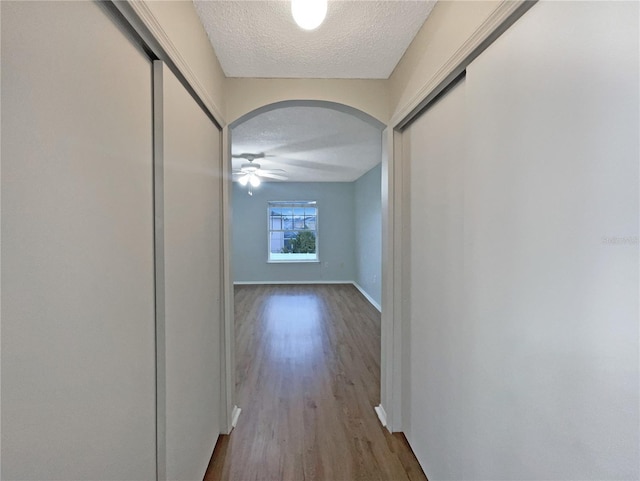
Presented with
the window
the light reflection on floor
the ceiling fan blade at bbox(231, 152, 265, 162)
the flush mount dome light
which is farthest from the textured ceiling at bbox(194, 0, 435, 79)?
the window

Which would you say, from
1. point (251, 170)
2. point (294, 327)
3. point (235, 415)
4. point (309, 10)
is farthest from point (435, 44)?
point (251, 170)

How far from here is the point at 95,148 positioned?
774 mm

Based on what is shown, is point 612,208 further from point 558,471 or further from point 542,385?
point 558,471

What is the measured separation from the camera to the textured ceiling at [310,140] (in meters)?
3.02

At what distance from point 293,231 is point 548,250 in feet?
22.7

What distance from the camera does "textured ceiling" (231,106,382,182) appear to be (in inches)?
119

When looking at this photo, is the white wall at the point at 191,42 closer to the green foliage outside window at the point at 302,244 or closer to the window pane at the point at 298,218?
the window pane at the point at 298,218

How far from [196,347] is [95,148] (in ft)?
3.45

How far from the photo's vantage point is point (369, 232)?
238 inches

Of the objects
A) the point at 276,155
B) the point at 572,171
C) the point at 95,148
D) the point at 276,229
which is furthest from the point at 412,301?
the point at 276,229

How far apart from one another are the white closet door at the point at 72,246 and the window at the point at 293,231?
6.45 m

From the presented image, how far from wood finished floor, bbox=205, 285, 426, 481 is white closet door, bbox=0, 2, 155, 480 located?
3.41 feet

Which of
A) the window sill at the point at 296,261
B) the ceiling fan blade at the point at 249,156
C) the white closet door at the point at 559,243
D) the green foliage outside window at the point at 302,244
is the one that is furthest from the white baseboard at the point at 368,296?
the white closet door at the point at 559,243

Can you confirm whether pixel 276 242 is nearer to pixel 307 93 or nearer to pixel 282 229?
pixel 282 229
